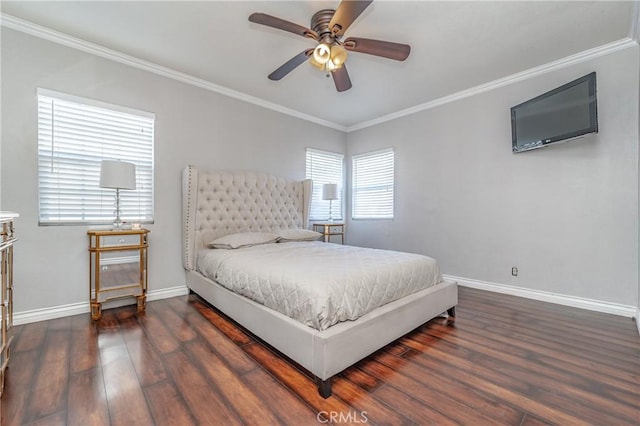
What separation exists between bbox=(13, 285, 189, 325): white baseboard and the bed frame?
312 millimetres

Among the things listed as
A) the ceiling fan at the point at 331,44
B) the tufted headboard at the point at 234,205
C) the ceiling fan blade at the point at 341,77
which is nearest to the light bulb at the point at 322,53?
the ceiling fan at the point at 331,44

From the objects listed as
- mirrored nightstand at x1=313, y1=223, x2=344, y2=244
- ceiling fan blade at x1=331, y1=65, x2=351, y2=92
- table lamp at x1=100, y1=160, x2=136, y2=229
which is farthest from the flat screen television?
table lamp at x1=100, y1=160, x2=136, y2=229

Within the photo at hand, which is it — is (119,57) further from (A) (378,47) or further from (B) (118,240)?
(A) (378,47)

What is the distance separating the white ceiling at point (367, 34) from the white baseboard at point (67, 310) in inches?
102

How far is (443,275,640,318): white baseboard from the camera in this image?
2.76 metres

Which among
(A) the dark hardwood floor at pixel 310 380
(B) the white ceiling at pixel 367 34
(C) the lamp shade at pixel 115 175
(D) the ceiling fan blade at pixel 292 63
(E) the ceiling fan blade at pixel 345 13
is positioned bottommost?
(A) the dark hardwood floor at pixel 310 380

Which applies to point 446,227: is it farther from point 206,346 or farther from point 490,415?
point 206,346

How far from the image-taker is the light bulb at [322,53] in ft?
7.08

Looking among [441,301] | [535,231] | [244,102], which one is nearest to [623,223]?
[535,231]

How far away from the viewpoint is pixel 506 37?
8.73 feet

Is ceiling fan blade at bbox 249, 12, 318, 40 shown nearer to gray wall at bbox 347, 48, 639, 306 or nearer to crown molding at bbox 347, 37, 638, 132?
crown molding at bbox 347, 37, 638, 132

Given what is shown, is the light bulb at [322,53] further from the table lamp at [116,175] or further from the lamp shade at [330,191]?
the lamp shade at [330,191]

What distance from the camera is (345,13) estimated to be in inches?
73.8

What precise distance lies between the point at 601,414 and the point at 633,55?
3247 millimetres
